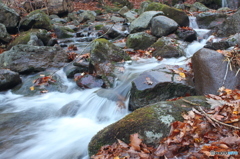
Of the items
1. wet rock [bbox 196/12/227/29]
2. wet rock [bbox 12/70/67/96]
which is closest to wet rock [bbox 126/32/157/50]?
wet rock [bbox 12/70/67/96]

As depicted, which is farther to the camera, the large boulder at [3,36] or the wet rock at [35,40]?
the large boulder at [3,36]

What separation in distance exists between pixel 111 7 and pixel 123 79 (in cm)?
2331

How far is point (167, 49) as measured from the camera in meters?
7.52

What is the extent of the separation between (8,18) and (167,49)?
9466 millimetres

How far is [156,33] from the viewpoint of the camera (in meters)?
9.20

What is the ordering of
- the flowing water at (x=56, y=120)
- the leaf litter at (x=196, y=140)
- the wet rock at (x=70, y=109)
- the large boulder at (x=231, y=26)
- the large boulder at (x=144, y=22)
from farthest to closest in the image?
the large boulder at (x=144, y=22)
the large boulder at (x=231, y=26)
the wet rock at (x=70, y=109)
the flowing water at (x=56, y=120)
the leaf litter at (x=196, y=140)

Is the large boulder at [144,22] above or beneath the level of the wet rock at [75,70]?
above

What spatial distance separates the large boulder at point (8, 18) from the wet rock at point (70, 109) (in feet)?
29.2

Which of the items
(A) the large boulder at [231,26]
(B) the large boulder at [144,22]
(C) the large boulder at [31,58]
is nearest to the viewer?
(C) the large boulder at [31,58]

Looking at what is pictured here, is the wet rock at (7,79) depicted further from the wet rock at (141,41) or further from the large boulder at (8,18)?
the large boulder at (8,18)

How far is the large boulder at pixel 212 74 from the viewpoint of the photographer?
3848 mm

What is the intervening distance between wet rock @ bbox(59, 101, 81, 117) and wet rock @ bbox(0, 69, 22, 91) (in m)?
2.33

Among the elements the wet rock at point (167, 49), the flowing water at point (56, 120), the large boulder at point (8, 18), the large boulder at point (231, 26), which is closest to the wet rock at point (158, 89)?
the flowing water at point (56, 120)

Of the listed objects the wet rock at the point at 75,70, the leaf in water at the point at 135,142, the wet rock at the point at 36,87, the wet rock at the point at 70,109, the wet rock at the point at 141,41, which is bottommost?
the wet rock at the point at 70,109
